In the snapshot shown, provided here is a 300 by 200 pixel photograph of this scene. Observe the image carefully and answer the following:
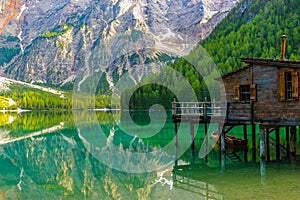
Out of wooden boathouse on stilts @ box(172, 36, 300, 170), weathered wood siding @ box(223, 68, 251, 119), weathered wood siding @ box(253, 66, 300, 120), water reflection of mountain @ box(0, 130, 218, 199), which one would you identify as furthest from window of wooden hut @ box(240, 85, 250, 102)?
water reflection of mountain @ box(0, 130, 218, 199)

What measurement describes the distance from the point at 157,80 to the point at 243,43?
41.8 metres

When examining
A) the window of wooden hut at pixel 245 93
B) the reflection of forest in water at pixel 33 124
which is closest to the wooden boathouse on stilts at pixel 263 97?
the window of wooden hut at pixel 245 93

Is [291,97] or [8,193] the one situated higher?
[291,97]

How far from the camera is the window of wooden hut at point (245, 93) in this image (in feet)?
106

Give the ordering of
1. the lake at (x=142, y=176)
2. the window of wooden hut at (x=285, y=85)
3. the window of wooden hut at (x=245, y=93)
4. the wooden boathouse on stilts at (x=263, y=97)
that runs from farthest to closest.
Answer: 1. the window of wooden hut at (x=245, y=93)
2. the window of wooden hut at (x=285, y=85)
3. the wooden boathouse on stilts at (x=263, y=97)
4. the lake at (x=142, y=176)

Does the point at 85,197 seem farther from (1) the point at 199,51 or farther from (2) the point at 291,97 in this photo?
(1) the point at 199,51

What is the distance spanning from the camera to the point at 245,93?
32562 millimetres

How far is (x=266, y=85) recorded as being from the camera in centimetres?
2972

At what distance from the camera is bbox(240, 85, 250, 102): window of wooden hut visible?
3224 cm

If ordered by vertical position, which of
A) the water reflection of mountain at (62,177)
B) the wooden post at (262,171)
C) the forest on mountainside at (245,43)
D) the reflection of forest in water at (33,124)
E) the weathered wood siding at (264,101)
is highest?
the forest on mountainside at (245,43)

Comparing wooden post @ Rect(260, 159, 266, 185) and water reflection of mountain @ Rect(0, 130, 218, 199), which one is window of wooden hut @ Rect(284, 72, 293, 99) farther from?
water reflection of mountain @ Rect(0, 130, 218, 199)

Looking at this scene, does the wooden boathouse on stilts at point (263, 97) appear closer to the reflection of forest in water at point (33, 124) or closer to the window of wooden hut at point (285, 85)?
the window of wooden hut at point (285, 85)

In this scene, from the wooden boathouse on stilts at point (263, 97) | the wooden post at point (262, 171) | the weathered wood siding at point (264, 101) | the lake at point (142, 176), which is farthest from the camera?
the weathered wood siding at point (264, 101)

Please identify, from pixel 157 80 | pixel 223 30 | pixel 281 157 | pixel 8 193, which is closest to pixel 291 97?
pixel 281 157
